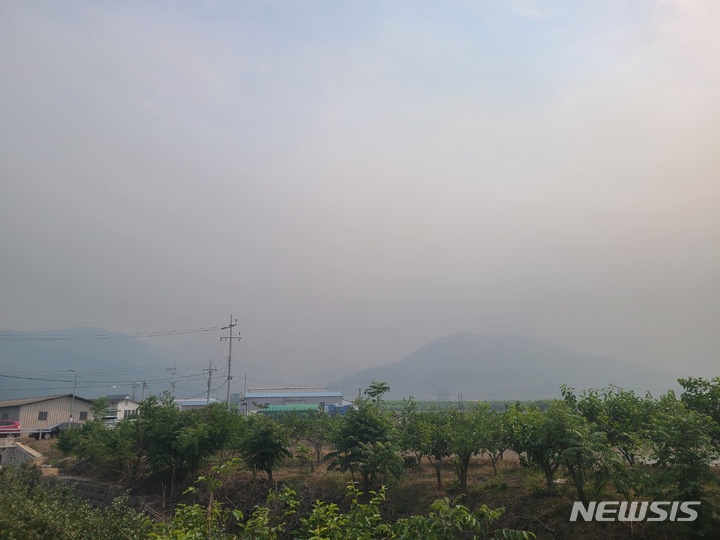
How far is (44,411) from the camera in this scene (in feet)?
186

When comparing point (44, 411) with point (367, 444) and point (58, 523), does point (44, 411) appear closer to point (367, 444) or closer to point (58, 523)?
point (58, 523)

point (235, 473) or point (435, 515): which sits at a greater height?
point (435, 515)

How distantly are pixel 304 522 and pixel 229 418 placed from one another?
1919 centimetres

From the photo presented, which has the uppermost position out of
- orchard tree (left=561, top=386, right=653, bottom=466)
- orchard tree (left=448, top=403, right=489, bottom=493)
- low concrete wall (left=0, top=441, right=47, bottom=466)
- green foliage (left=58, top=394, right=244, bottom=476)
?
orchard tree (left=561, top=386, right=653, bottom=466)

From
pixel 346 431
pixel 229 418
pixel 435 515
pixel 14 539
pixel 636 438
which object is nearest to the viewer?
pixel 435 515

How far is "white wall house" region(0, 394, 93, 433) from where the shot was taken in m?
54.4

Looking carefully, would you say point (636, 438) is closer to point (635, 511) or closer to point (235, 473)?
point (635, 511)

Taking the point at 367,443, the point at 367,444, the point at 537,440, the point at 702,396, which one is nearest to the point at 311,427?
the point at 367,443

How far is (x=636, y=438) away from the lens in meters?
13.2

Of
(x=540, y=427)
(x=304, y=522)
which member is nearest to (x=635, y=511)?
(x=540, y=427)

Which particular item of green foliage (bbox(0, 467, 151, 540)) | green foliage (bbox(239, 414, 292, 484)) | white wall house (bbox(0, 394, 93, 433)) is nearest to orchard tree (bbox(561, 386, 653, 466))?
green foliage (bbox(239, 414, 292, 484))

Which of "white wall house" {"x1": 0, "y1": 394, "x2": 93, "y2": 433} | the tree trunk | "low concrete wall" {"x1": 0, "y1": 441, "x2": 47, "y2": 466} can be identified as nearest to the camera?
the tree trunk

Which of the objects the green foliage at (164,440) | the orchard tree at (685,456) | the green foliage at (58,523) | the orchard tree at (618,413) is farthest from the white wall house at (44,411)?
the orchard tree at (685,456)

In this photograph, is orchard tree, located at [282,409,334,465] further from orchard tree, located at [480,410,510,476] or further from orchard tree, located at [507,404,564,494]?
orchard tree, located at [507,404,564,494]
